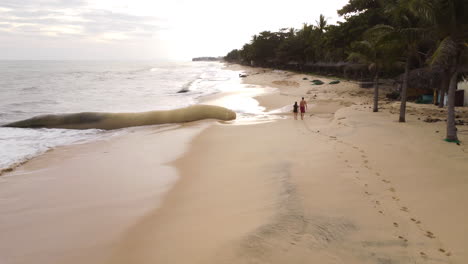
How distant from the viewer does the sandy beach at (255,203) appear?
4715mm

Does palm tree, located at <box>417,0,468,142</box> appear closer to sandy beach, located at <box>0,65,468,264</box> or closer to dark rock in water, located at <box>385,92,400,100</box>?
sandy beach, located at <box>0,65,468,264</box>

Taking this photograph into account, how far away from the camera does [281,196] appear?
6.44m

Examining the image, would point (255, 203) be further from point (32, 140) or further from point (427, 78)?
point (427, 78)

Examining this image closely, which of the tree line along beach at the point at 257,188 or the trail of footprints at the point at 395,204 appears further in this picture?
the tree line along beach at the point at 257,188

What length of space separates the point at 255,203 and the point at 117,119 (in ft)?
44.4

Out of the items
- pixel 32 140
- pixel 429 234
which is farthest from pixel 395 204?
pixel 32 140

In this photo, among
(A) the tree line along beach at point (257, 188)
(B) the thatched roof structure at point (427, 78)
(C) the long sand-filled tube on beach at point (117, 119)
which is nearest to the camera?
(A) the tree line along beach at point (257, 188)

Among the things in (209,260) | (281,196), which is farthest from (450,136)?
(209,260)

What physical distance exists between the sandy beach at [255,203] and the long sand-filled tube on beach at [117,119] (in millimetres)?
5497

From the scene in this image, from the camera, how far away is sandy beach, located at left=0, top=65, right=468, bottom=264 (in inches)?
186

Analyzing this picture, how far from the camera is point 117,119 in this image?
17.5 m

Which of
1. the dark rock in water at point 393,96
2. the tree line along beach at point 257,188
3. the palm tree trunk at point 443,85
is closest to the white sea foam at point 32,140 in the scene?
the tree line along beach at point 257,188

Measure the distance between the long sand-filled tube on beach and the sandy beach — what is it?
5497 mm

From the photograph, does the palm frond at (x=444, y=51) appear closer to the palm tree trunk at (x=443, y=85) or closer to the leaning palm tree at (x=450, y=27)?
the leaning palm tree at (x=450, y=27)
